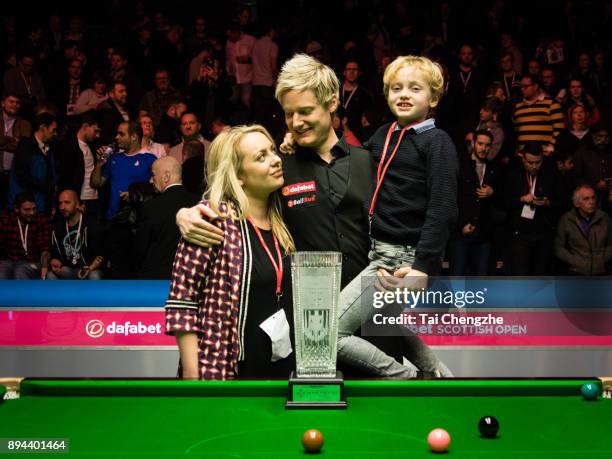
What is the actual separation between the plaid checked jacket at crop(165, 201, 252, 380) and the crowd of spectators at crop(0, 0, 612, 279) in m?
3.15

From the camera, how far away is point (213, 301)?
3.22m

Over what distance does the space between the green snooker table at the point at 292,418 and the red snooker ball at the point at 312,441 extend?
2cm

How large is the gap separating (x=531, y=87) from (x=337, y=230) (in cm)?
533

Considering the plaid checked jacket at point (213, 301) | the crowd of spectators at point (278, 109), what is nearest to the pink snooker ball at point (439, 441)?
the plaid checked jacket at point (213, 301)

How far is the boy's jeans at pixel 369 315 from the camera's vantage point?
11.5 feet

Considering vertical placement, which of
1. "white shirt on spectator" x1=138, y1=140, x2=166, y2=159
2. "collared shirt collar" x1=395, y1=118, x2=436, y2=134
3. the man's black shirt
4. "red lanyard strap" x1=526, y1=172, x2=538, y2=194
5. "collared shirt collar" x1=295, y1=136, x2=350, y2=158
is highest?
"white shirt on spectator" x1=138, y1=140, x2=166, y2=159

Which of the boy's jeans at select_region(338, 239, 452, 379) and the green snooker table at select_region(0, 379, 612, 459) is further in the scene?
the boy's jeans at select_region(338, 239, 452, 379)

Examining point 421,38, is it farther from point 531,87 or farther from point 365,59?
point 531,87

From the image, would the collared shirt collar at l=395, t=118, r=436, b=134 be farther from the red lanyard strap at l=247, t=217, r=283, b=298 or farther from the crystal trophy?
the crystal trophy

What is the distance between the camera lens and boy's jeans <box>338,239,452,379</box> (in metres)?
3.51

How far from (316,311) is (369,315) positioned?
3.25ft

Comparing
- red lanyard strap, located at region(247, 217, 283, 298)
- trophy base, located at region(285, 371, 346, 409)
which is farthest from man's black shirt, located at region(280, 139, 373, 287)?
trophy base, located at region(285, 371, 346, 409)

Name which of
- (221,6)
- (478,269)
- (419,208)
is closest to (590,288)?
(478,269)

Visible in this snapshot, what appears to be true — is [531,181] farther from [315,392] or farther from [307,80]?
[315,392]
